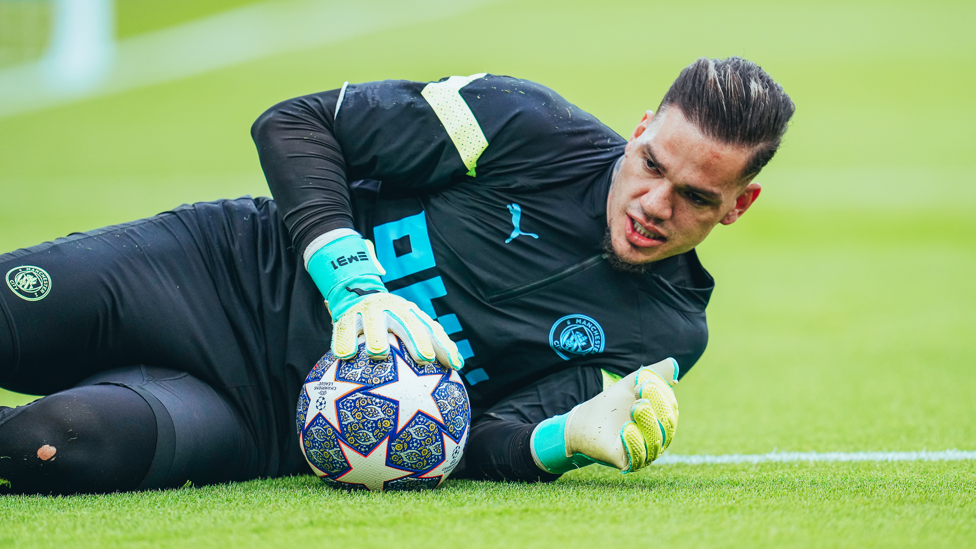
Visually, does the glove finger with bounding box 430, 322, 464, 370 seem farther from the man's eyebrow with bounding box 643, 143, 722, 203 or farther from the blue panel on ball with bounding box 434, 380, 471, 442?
the man's eyebrow with bounding box 643, 143, 722, 203

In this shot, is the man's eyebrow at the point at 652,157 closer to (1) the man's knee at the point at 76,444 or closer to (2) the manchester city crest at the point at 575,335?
(2) the manchester city crest at the point at 575,335

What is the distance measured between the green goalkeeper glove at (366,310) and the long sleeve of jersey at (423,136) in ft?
0.69

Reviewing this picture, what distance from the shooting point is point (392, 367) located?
2.69 m

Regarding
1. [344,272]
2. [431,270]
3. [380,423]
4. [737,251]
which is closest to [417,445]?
[380,423]

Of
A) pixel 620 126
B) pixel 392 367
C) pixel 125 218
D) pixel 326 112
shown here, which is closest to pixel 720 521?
pixel 392 367

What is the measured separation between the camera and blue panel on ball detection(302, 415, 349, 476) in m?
2.67

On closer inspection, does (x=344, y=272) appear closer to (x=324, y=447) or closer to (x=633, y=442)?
(x=324, y=447)

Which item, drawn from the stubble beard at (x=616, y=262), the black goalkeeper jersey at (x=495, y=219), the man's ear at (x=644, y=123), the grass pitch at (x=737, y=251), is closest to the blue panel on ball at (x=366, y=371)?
the grass pitch at (x=737, y=251)

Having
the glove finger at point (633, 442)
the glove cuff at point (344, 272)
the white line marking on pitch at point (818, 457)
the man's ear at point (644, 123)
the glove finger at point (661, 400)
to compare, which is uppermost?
A: the man's ear at point (644, 123)

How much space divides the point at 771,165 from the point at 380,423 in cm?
1229

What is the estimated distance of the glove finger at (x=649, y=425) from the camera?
8.57ft

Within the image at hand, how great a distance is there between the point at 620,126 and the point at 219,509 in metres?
11.9

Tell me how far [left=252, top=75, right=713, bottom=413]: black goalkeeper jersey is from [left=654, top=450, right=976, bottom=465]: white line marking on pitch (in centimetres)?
50

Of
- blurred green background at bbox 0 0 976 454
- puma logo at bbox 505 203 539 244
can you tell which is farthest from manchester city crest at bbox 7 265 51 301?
puma logo at bbox 505 203 539 244
